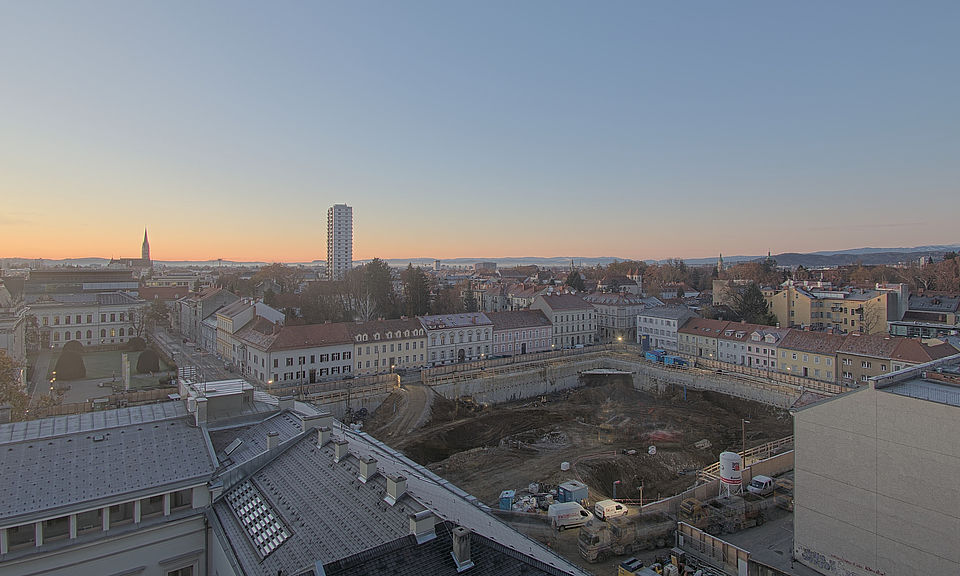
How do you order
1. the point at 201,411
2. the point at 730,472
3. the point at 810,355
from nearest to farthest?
the point at 201,411 < the point at 730,472 < the point at 810,355

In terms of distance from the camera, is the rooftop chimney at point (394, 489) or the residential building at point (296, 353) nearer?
the rooftop chimney at point (394, 489)

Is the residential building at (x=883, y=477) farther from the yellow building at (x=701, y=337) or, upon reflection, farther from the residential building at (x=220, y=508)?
the yellow building at (x=701, y=337)

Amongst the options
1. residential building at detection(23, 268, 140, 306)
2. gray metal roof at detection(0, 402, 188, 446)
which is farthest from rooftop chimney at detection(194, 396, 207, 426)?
residential building at detection(23, 268, 140, 306)

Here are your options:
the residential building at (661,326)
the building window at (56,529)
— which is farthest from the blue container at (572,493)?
the residential building at (661,326)

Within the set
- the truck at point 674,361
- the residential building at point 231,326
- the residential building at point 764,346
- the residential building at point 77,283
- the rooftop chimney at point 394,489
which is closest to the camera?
the rooftop chimney at point 394,489

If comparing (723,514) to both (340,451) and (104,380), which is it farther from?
(104,380)

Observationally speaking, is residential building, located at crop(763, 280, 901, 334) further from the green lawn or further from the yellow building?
the green lawn

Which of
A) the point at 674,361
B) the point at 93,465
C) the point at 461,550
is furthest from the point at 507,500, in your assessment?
the point at 674,361
